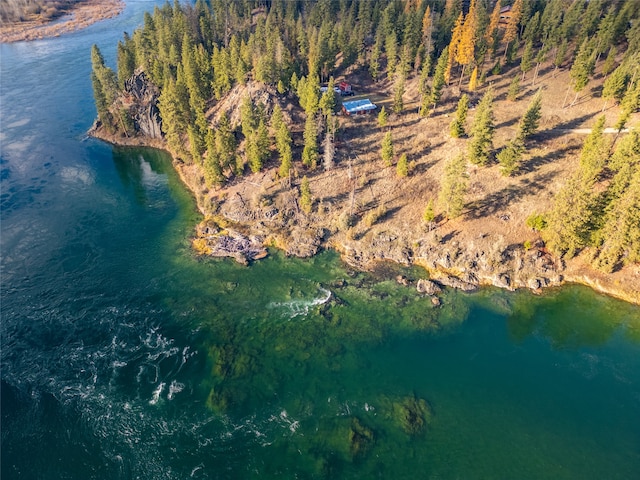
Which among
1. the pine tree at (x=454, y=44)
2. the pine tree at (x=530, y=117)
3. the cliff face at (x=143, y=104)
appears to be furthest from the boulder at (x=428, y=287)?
the cliff face at (x=143, y=104)

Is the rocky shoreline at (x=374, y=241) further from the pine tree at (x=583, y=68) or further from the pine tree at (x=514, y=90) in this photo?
the pine tree at (x=583, y=68)

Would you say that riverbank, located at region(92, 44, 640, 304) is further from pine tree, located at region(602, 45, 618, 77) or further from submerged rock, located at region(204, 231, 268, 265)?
pine tree, located at region(602, 45, 618, 77)

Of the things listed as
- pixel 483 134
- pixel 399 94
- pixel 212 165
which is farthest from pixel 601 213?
pixel 212 165

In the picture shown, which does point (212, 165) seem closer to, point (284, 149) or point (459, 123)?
point (284, 149)

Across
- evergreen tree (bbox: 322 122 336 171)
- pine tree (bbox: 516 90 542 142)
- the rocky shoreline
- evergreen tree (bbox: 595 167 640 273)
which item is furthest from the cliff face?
evergreen tree (bbox: 595 167 640 273)

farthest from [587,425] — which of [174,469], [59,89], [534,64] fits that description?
[59,89]

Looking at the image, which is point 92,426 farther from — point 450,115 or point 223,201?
point 450,115
